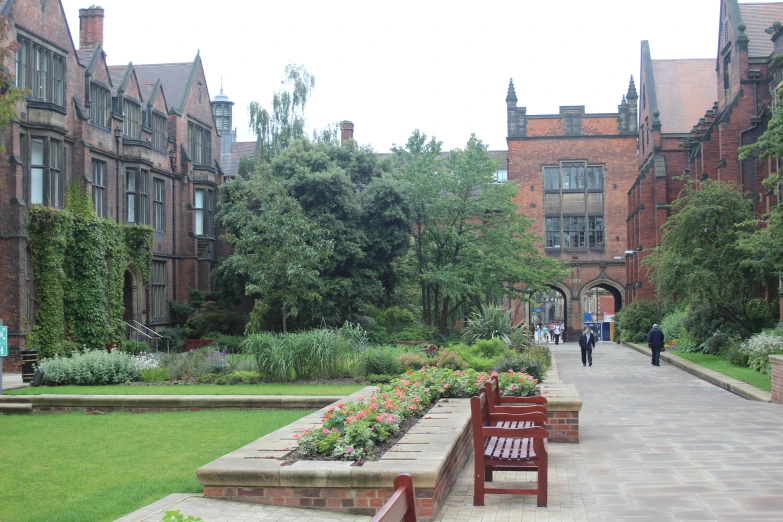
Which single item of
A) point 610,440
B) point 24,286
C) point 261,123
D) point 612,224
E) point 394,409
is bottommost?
point 610,440

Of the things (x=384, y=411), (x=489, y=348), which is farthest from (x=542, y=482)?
(x=489, y=348)

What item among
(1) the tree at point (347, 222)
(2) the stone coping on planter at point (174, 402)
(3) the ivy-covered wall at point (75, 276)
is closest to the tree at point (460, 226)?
(1) the tree at point (347, 222)

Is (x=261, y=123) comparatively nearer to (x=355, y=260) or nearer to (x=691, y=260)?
(x=355, y=260)

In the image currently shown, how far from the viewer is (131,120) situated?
34.7 m

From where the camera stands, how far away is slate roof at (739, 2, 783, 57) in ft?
121

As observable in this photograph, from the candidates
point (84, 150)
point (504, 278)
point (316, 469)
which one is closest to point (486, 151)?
point (504, 278)

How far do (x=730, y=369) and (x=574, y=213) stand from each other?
36.6m

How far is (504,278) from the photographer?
38.1 m

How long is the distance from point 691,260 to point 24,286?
21636mm

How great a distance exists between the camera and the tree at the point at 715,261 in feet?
94.4

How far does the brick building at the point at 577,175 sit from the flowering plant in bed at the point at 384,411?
48006mm

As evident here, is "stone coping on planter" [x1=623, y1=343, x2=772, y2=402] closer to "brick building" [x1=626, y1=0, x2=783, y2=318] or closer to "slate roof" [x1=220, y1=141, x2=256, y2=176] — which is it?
"brick building" [x1=626, y1=0, x2=783, y2=318]

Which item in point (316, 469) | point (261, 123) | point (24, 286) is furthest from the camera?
point (261, 123)

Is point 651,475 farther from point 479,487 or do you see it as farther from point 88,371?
point 88,371
